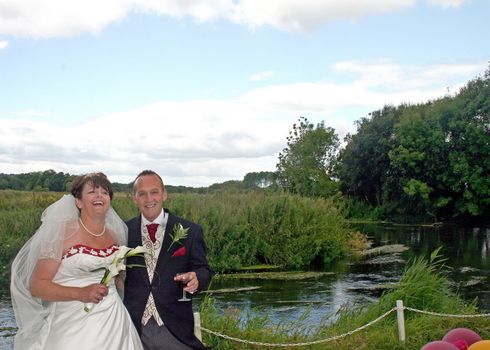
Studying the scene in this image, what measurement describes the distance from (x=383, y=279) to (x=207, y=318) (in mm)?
10104

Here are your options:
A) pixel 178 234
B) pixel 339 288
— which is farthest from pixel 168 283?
pixel 339 288

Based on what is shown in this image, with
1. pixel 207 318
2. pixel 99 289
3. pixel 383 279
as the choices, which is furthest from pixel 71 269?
pixel 383 279

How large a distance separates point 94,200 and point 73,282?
0.53 metres

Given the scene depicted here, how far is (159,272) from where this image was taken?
4.03 metres

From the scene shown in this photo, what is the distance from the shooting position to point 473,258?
70.6ft

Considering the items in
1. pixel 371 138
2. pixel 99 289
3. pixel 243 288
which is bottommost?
pixel 243 288

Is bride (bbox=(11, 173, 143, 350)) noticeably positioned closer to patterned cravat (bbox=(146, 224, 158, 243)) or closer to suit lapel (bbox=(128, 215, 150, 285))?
suit lapel (bbox=(128, 215, 150, 285))

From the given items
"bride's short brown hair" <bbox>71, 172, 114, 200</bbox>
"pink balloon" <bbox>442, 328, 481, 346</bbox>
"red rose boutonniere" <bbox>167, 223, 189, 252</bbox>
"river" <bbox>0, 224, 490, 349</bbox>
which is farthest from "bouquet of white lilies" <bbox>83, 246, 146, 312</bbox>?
"river" <bbox>0, 224, 490, 349</bbox>

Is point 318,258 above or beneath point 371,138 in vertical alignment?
beneath

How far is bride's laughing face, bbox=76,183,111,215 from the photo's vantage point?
3875mm

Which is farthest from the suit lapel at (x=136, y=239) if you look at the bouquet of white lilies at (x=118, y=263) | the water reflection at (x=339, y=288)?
the water reflection at (x=339, y=288)

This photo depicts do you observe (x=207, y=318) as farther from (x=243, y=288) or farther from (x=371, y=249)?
(x=371, y=249)

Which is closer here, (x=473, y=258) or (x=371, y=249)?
(x=473, y=258)

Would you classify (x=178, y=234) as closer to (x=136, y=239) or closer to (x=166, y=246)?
(x=166, y=246)
